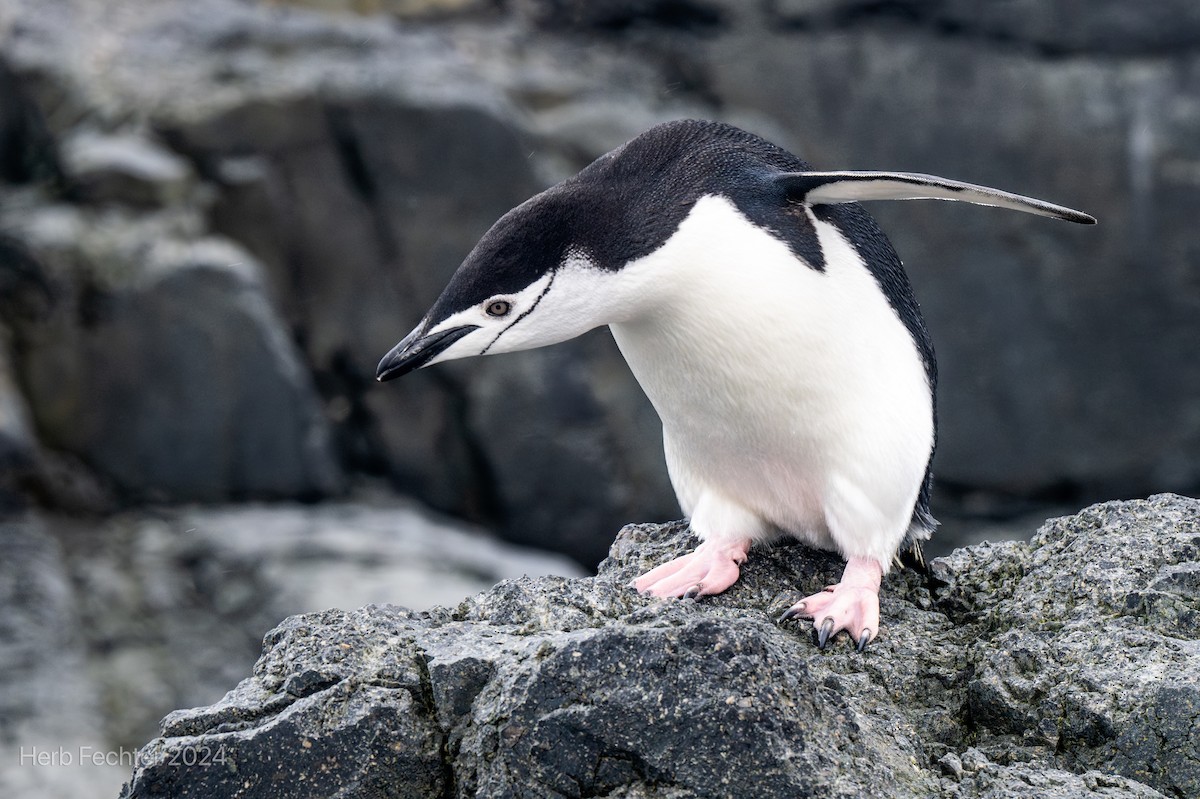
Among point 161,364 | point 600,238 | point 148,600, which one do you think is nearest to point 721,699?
point 600,238

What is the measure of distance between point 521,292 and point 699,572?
1.89ft

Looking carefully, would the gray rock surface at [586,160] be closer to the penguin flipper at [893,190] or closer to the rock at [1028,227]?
the rock at [1028,227]

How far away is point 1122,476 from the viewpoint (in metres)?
7.91

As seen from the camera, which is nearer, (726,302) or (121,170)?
(726,302)

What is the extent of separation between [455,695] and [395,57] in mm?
5740

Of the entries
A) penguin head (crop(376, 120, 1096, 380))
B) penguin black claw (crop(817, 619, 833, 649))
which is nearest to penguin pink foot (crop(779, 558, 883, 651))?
penguin black claw (crop(817, 619, 833, 649))

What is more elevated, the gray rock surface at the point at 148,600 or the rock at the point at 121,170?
the rock at the point at 121,170

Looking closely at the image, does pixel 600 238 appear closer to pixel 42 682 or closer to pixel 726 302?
pixel 726 302

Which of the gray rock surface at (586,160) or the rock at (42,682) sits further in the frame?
the gray rock surface at (586,160)

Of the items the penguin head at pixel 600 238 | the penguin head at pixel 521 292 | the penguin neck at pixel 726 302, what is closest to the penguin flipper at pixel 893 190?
the penguin head at pixel 600 238

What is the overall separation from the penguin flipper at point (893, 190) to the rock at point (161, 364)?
473 centimetres

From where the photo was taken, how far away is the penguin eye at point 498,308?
2.06 meters

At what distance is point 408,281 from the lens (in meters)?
7.14

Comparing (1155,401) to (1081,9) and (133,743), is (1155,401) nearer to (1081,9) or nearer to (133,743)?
(1081,9)
